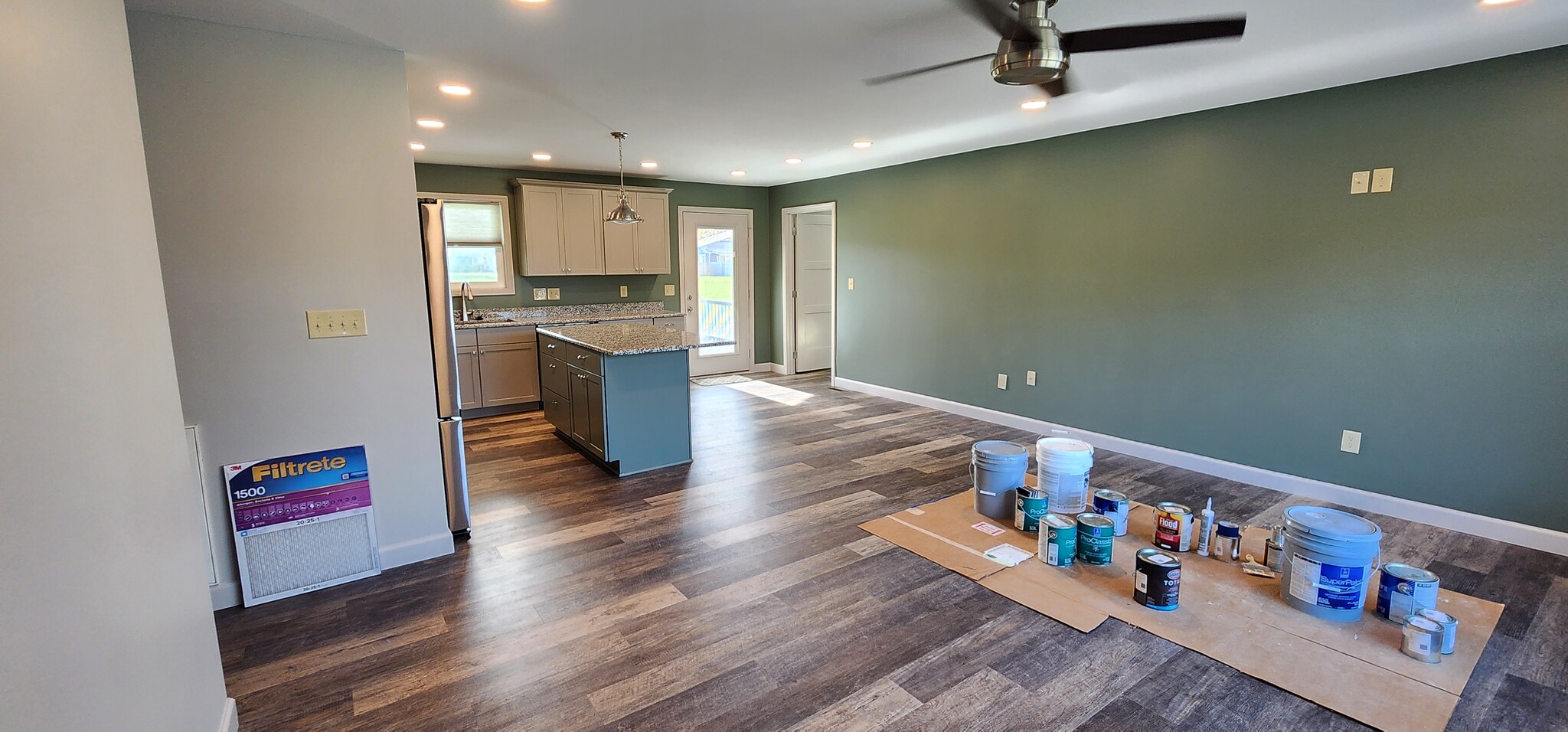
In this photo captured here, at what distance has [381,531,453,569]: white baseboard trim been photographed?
3.04 m

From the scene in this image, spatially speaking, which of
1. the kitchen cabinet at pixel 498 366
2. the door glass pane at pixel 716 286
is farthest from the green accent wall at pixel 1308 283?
the kitchen cabinet at pixel 498 366

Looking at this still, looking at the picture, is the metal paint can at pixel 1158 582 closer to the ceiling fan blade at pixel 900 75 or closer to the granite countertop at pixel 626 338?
the ceiling fan blade at pixel 900 75

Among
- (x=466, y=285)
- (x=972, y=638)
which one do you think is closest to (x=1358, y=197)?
(x=972, y=638)

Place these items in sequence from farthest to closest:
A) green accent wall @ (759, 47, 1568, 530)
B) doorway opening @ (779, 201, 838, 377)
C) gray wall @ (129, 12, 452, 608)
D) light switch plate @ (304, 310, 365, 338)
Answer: doorway opening @ (779, 201, 838, 377)
green accent wall @ (759, 47, 1568, 530)
light switch plate @ (304, 310, 365, 338)
gray wall @ (129, 12, 452, 608)

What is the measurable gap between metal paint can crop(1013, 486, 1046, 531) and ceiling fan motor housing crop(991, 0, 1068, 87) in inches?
75.3

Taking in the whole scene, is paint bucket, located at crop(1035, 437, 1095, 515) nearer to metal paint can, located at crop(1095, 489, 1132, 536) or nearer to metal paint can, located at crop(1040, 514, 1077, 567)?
metal paint can, located at crop(1095, 489, 1132, 536)

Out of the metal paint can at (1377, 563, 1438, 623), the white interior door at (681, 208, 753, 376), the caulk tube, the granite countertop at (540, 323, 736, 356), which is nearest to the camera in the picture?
the metal paint can at (1377, 563, 1438, 623)

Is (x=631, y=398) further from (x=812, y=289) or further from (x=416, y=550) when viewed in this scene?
(x=812, y=289)

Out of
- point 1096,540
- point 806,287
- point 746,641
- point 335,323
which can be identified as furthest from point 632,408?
point 806,287

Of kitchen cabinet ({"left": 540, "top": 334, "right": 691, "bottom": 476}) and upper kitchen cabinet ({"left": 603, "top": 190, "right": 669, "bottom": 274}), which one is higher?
upper kitchen cabinet ({"left": 603, "top": 190, "right": 669, "bottom": 274})

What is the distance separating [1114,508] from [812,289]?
540 cm

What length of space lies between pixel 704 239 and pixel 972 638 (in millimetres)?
6074

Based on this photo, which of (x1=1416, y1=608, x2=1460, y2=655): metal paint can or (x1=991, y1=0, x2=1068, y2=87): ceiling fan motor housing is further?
(x1=1416, y1=608, x2=1460, y2=655): metal paint can

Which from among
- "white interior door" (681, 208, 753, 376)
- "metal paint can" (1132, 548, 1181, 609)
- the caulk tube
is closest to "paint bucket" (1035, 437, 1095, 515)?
the caulk tube
